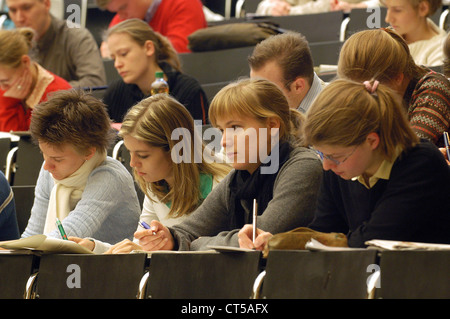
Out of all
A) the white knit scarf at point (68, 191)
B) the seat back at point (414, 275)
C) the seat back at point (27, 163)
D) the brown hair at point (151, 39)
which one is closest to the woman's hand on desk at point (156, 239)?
the white knit scarf at point (68, 191)

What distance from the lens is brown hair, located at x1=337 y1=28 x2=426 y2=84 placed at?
8.57ft

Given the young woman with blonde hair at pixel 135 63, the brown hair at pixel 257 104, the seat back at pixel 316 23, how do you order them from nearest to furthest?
the brown hair at pixel 257 104, the young woman with blonde hair at pixel 135 63, the seat back at pixel 316 23

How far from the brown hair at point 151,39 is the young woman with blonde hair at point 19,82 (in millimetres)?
395

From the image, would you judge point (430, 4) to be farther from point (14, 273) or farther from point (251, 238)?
point (14, 273)

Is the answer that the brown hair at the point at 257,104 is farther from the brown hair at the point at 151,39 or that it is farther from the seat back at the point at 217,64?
the seat back at the point at 217,64

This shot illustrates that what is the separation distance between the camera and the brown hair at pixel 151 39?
412cm

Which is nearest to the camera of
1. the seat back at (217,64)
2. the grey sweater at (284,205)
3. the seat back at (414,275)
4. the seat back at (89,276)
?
the seat back at (414,275)

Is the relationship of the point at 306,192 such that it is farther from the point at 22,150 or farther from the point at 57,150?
the point at 22,150

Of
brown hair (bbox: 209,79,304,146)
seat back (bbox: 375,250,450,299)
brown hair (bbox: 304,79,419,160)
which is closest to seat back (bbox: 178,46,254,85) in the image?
brown hair (bbox: 209,79,304,146)

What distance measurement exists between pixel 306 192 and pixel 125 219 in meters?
0.78

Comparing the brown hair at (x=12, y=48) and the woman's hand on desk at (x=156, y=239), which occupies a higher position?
the brown hair at (x=12, y=48)

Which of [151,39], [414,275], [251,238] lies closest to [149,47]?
[151,39]

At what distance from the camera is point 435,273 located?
184 cm

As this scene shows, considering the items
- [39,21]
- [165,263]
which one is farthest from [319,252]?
[39,21]
